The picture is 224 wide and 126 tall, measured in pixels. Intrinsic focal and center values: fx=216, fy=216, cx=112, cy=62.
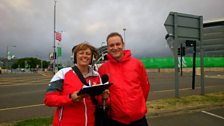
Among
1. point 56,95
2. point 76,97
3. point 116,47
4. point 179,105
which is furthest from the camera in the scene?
point 179,105

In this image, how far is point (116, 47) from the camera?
104 inches

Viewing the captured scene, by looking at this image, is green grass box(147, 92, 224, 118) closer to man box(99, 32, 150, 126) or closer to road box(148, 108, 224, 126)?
road box(148, 108, 224, 126)

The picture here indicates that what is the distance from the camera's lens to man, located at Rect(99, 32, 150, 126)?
97.0 inches

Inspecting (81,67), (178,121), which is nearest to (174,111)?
(178,121)

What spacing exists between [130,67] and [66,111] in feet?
3.07

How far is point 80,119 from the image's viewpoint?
2.13 m

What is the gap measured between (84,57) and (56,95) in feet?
1.62

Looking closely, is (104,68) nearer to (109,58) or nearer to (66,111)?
(109,58)

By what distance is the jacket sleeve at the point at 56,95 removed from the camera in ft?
6.72

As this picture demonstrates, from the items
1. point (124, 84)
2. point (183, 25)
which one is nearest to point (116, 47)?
point (124, 84)

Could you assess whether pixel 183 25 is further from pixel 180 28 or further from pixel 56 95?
pixel 56 95

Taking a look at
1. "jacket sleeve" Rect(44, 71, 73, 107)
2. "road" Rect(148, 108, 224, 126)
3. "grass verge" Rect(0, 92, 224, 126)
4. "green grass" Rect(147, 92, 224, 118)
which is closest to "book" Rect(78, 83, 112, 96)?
"jacket sleeve" Rect(44, 71, 73, 107)

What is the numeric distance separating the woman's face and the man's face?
0.40 meters

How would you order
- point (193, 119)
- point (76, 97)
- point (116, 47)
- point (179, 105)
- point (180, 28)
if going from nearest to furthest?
1. point (76, 97)
2. point (116, 47)
3. point (193, 119)
4. point (179, 105)
5. point (180, 28)
